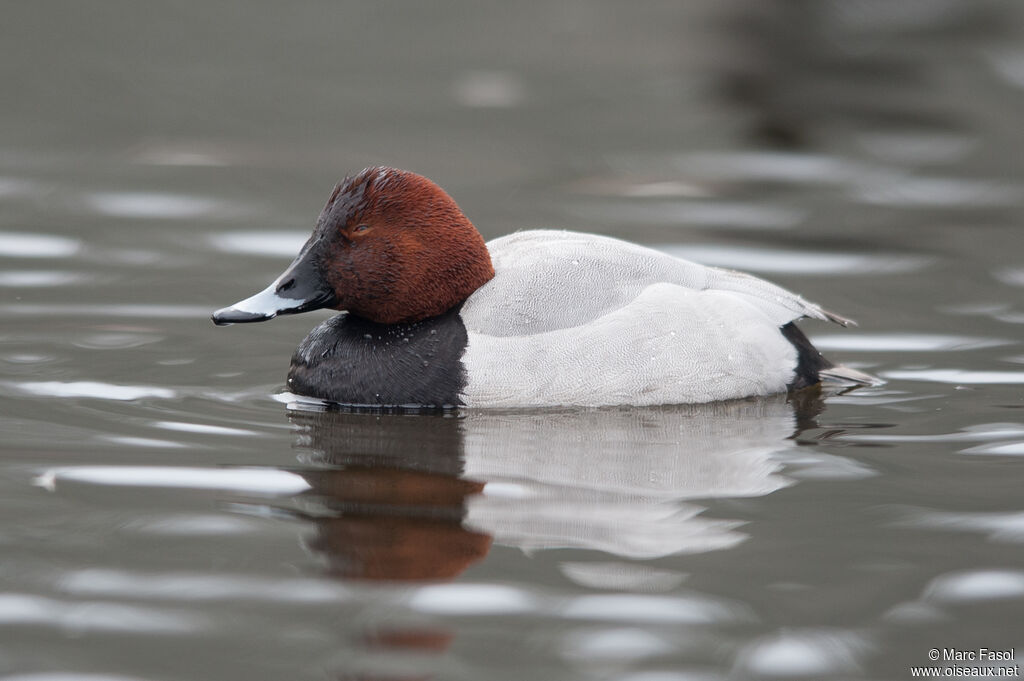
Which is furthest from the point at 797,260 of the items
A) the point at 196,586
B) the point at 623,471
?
the point at 196,586

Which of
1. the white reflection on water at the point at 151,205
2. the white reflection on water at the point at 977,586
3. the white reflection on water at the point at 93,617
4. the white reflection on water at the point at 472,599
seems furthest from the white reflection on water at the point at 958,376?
the white reflection on water at the point at 151,205

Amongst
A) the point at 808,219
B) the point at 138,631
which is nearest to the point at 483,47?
the point at 808,219

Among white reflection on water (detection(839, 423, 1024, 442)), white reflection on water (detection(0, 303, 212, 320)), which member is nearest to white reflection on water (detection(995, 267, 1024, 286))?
white reflection on water (detection(839, 423, 1024, 442))

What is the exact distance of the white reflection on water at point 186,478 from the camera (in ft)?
15.1

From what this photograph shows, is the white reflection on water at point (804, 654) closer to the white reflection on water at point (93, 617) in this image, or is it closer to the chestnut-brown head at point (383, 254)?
the white reflection on water at point (93, 617)

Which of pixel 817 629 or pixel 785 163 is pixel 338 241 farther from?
pixel 785 163

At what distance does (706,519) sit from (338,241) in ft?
6.36

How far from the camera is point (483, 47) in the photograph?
13.7 meters

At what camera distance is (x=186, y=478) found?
4.66 m

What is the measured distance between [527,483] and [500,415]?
78cm

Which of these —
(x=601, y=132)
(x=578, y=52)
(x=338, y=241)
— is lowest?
(x=338, y=241)

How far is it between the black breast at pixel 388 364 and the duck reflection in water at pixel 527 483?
0.10 metres

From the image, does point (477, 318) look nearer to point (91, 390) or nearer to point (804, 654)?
point (91, 390)

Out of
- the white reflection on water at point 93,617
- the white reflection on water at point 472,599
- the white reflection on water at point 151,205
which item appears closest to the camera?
the white reflection on water at point 93,617
